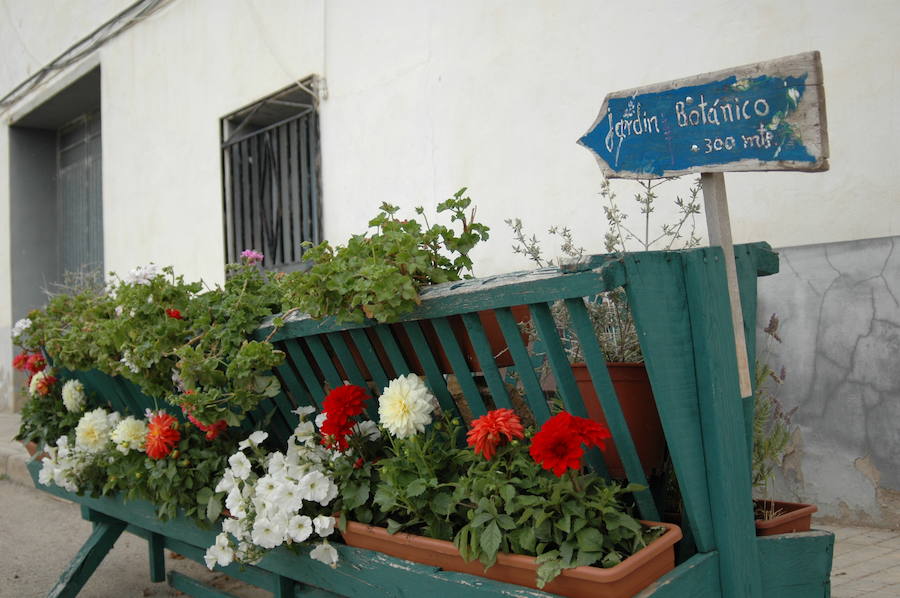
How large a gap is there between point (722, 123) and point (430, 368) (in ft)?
2.98

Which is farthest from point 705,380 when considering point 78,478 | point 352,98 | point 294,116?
point 294,116

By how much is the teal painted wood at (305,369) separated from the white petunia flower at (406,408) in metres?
0.44

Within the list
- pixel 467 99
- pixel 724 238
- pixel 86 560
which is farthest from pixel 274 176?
pixel 724 238

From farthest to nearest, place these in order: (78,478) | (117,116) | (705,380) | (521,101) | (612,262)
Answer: (117,116)
(521,101)
(78,478)
(705,380)
(612,262)

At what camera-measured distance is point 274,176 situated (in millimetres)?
6590

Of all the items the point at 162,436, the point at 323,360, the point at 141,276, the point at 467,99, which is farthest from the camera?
the point at 467,99

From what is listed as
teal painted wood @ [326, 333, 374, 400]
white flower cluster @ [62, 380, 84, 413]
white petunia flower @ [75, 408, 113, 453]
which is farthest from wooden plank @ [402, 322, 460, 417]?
white flower cluster @ [62, 380, 84, 413]

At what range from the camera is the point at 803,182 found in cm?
354

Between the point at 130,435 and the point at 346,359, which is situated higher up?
the point at 346,359

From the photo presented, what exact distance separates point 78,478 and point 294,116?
3938 mm

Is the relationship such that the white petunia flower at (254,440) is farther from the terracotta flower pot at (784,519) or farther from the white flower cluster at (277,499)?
the terracotta flower pot at (784,519)

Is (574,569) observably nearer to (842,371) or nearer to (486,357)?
(486,357)

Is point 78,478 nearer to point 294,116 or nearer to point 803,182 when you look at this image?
point 803,182

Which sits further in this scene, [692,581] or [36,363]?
[36,363]
